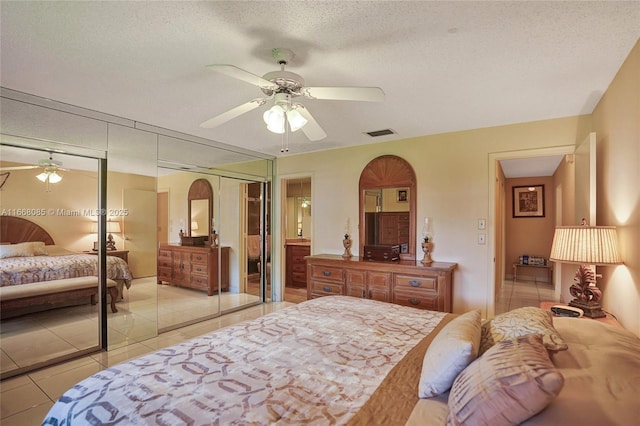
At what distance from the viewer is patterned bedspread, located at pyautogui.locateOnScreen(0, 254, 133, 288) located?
2.78 meters

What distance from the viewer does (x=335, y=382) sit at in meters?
1.29

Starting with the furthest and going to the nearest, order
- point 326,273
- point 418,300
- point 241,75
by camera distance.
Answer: point 326,273, point 418,300, point 241,75

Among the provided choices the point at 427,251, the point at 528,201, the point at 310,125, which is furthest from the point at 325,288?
the point at 528,201

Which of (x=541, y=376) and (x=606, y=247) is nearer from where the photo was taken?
(x=541, y=376)

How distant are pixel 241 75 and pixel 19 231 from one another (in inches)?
106

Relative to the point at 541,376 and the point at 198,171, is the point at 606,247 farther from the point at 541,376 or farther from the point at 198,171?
the point at 198,171

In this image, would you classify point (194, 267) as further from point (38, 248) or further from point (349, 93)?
point (349, 93)

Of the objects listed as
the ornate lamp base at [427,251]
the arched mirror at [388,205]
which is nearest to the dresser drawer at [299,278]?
the arched mirror at [388,205]

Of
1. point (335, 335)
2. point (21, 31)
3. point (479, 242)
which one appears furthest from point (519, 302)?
point (21, 31)

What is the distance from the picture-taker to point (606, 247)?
2.01 metres

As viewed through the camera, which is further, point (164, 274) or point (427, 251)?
point (164, 274)

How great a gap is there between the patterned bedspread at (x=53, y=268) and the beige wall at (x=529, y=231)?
7433mm

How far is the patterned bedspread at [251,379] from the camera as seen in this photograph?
3.57 ft

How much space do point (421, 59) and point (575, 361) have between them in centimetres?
186
